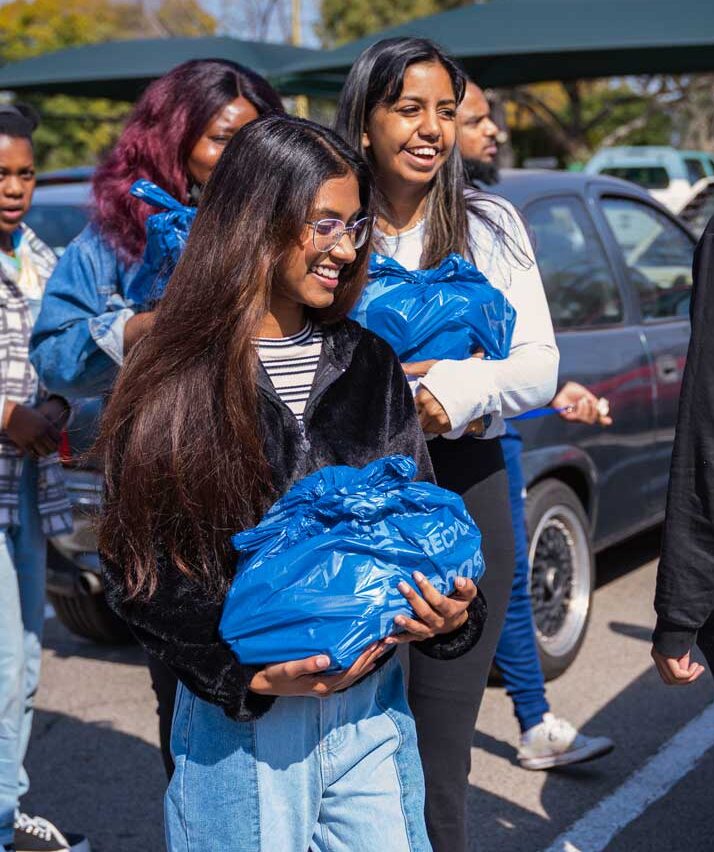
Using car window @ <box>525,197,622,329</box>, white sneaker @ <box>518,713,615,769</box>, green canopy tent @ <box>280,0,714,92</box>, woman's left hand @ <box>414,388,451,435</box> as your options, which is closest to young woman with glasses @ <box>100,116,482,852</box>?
woman's left hand @ <box>414,388,451,435</box>

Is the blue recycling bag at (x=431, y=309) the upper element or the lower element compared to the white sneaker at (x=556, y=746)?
upper

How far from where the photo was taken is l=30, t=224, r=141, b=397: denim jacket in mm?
2906

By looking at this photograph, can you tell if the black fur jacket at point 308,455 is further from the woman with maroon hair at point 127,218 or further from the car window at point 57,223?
the car window at point 57,223

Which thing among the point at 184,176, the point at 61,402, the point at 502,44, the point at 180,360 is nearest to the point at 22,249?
the point at 61,402

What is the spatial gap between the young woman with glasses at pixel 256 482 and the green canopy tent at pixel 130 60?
12252 millimetres

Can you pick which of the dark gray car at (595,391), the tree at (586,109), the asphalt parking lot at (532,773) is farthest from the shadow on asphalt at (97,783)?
the tree at (586,109)

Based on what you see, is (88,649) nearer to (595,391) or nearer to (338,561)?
(595,391)

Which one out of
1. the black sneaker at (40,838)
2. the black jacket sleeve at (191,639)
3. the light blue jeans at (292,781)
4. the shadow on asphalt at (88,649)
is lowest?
the shadow on asphalt at (88,649)

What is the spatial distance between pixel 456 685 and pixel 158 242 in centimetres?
115

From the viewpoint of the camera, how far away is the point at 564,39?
38.1 ft

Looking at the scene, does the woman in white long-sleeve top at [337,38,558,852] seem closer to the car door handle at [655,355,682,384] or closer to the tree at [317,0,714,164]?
the car door handle at [655,355,682,384]

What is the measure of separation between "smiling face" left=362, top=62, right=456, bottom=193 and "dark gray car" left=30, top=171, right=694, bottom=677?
211 cm

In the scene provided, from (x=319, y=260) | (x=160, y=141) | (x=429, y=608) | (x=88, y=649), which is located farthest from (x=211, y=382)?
(x=88, y=649)

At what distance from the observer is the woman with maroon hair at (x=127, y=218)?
2.91 metres
